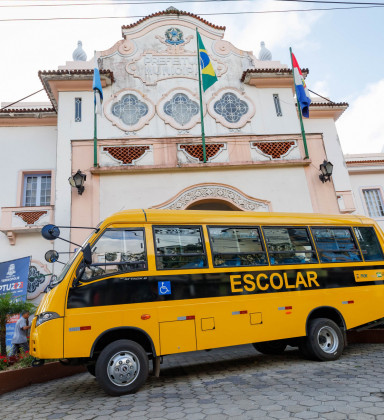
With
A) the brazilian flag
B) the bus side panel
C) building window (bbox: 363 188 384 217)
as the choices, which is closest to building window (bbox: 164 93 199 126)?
the brazilian flag

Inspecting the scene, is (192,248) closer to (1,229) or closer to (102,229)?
(102,229)

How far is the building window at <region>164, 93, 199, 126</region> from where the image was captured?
12.6 metres

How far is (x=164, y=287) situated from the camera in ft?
18.0

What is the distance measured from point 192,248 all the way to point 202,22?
1187cm

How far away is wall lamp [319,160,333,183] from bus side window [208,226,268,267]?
5620 millimetres

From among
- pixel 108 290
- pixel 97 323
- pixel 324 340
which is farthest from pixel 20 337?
pixel 324 340

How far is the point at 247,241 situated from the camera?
6.37m

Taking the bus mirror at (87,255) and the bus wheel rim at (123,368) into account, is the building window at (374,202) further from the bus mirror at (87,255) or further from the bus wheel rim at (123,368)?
the bus mirror at (87,255)

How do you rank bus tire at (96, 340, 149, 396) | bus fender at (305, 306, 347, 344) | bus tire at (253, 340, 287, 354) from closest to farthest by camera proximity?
bus tire at (96, 340, 149, 396) → bus fender at (305, 306, 347, 344) → bus tire at (253, 340, 287, 354)

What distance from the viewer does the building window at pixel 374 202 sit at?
16438 millimetres

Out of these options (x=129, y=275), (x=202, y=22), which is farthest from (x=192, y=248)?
(x=202, y=22)

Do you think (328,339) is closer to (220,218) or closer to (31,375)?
(220,218)

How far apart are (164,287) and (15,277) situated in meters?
7.69

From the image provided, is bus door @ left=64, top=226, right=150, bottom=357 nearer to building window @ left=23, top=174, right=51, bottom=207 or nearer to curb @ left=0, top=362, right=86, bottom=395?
curb @ left=0, top=362, right=86, bottom=395
